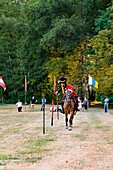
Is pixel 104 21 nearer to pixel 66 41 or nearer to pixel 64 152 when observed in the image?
pixel 66 41

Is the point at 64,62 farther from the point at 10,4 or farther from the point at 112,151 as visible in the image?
the point at 112,151

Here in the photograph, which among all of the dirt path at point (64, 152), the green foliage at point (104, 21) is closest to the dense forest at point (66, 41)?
the green foliage at point (104, 21)

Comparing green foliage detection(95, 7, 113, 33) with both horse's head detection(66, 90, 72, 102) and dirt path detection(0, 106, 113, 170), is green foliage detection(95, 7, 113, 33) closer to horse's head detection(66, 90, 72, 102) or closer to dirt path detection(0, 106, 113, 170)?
horse's head detection(66, 90, 72, 102)

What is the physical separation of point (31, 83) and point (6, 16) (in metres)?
11.8

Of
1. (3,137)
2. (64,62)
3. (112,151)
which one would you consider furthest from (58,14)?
(112,151)

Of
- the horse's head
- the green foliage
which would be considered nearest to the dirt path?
the horse's head

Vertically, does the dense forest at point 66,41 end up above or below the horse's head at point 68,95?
above

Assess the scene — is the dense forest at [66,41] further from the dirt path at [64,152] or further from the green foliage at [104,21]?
the dirt path at [64,152]

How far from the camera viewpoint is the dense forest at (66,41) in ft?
142

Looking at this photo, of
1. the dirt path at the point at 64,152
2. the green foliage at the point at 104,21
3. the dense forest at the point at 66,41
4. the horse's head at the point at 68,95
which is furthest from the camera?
the green foliage at the point at 104,21

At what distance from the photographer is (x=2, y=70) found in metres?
64.8

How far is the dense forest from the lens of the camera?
43281mm

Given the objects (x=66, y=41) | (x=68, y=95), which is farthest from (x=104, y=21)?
(x=68, y=95)

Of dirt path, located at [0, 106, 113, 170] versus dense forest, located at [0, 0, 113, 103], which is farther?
dense forest, located at [0, 0, 113, 103]
